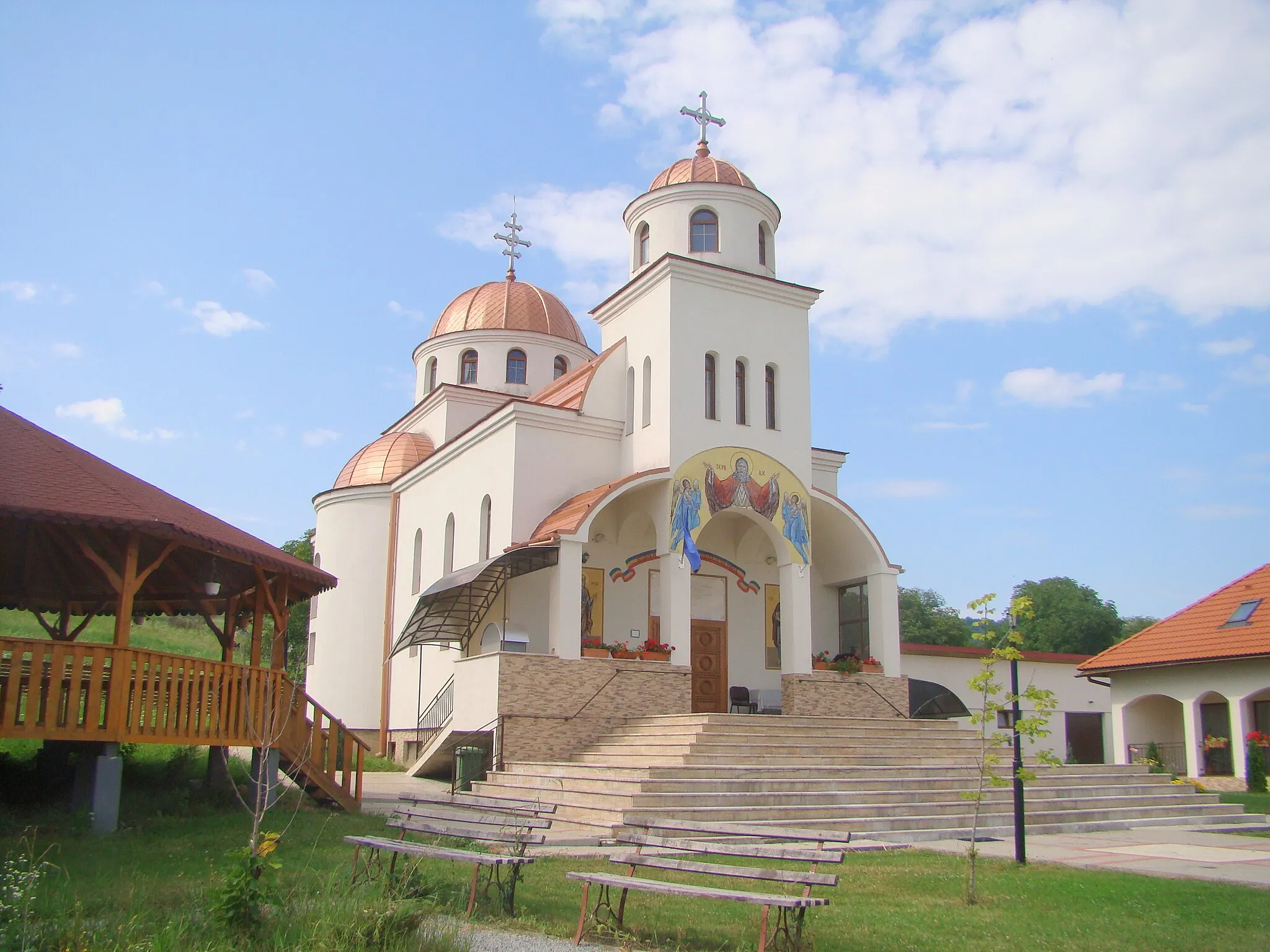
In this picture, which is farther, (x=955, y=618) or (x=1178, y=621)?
(x=955, y=618)

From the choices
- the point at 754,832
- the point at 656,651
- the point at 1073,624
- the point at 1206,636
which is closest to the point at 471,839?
the point at 754,832

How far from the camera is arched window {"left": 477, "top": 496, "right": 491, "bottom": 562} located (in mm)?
22875

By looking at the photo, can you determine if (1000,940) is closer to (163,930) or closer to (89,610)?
(163,930)

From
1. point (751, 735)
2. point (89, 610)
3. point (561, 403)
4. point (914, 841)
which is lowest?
point (914, 841)

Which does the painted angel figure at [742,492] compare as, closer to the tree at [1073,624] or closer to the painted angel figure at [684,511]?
the painted angel figure at [684,511]

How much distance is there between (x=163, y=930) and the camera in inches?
255

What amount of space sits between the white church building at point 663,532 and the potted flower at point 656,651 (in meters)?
0.07

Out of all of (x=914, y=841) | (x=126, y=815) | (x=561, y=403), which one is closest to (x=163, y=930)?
(x=126, y=815)

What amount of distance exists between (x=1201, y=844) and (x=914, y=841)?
3442mm

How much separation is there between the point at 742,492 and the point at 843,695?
436 centimetres

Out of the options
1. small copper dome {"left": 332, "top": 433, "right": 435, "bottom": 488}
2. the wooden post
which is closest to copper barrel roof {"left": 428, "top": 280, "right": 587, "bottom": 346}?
small copper dome {"left": 332, "top": 433, "right": 435, "bottom": 488}

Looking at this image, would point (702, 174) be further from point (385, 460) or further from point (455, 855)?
point (455, 855)

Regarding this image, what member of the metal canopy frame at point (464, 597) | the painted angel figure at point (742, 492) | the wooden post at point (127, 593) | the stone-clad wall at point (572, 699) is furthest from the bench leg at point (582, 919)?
the painted angel figure at point (742, 492)

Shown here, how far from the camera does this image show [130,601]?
11.7 metres
